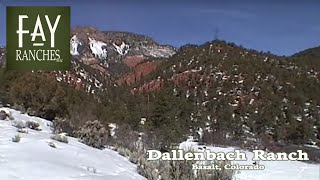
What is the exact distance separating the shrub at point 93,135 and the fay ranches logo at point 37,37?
114 centimetres

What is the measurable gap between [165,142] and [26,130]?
1304mm

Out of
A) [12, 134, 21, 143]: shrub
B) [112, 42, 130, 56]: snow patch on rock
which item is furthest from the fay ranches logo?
[112, 42, 130, 56]: snow patch on rock

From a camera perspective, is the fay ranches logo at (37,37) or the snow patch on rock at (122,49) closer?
the fay ranches logo at (37,37)

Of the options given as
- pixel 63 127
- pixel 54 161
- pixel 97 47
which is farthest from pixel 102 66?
pixel 54 161

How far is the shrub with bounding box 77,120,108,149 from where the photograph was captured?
458cm

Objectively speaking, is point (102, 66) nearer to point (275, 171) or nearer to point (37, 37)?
point (275, 171)

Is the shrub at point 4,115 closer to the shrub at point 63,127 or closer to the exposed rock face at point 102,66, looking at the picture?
the shrub at point 63,127

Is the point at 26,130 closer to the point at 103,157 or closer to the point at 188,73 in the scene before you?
the point at 103,157

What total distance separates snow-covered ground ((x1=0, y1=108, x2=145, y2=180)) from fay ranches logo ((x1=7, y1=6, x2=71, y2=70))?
601mm

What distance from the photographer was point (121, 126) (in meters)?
6.21

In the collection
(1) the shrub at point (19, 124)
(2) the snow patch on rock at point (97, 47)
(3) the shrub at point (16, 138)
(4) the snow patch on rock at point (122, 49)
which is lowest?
(3) the shrub at point (16, 138)

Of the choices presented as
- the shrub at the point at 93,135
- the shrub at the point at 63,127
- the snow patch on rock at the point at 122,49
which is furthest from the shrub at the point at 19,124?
the snow patch on rock at the point at 122,49

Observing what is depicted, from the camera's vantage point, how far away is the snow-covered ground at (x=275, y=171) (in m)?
4.12

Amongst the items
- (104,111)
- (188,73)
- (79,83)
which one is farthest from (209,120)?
(188,73)
